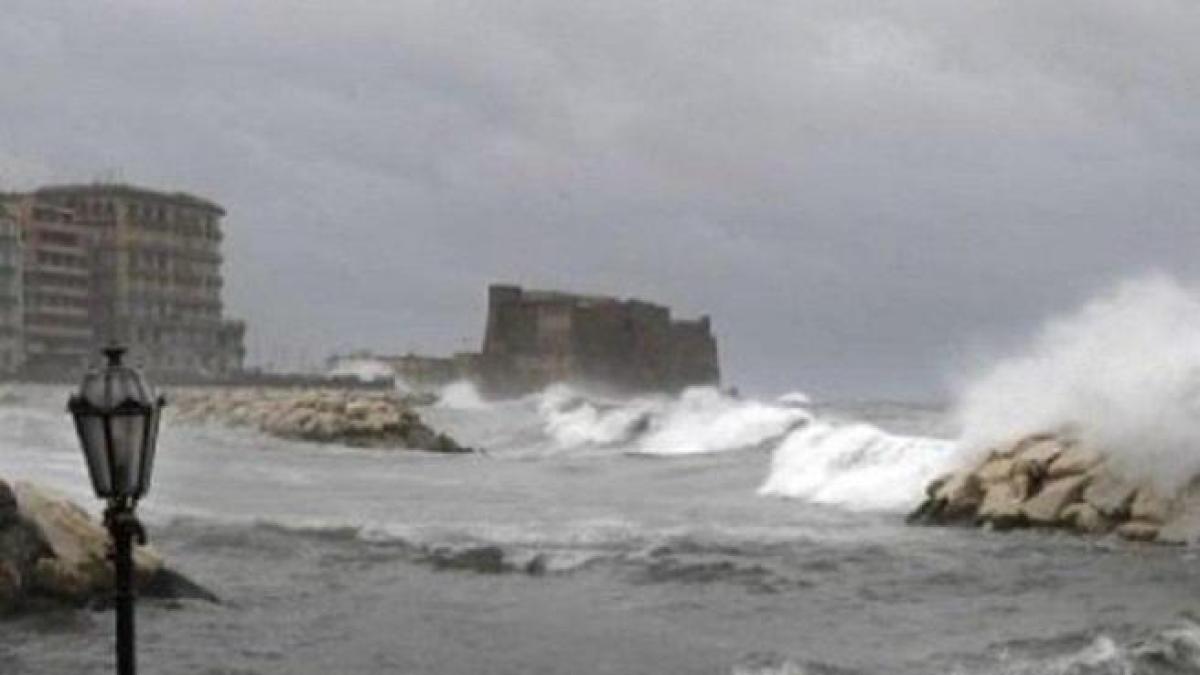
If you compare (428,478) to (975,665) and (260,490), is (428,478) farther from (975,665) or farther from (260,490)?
(975,665)

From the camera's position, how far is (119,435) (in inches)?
A: 246

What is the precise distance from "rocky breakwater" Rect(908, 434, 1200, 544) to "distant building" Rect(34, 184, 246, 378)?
4471 inches

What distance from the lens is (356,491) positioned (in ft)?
103

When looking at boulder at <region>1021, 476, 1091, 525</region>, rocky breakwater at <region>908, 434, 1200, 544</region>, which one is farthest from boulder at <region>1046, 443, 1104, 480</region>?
boulder at <region>1021, 476, 1091, 525</region>

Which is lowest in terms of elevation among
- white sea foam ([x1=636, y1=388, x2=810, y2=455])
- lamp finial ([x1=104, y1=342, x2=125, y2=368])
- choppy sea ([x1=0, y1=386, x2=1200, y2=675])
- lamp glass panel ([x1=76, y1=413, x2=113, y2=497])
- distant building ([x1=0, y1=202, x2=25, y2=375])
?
choppy sea ([x1=0, y1=386, x2=1200, y2=675])

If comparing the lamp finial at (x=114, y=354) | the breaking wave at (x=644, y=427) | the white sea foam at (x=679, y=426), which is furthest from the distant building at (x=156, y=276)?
the lamp finial at (x=114, y=354)

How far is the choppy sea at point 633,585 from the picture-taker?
1338cm

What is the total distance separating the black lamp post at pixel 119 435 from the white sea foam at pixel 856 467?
22105mm

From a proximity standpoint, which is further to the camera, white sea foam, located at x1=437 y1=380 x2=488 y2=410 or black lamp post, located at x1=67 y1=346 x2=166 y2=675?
white sea foam, located at x1=437 y1=380 x2=488 y2=410

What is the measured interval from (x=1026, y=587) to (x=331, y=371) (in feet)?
472

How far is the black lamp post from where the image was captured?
6.21 m

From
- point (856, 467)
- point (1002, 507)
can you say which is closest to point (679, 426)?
point (856, 467)

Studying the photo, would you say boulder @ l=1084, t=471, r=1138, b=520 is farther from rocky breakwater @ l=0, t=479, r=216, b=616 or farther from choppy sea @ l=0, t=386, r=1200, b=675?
rocky breakwater @ l=0, t=479, r=216, b=616

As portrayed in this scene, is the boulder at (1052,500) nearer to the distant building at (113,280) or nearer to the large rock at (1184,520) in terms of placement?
the large rock at (1184,520)
